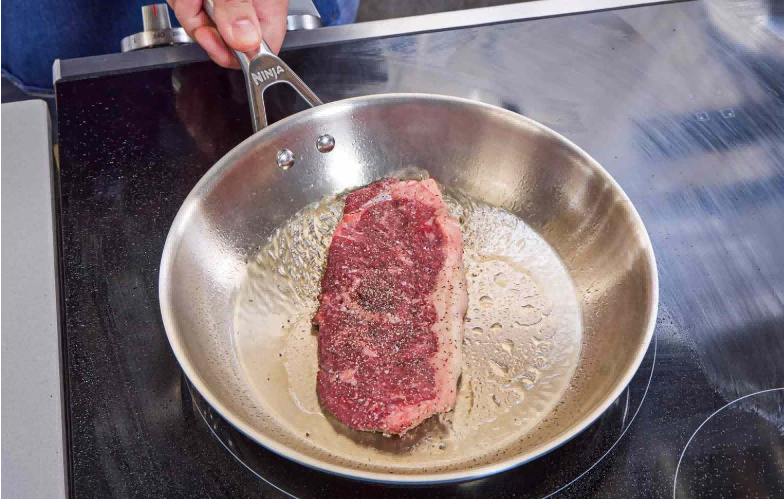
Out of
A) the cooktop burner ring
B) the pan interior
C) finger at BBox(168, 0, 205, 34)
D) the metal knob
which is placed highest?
finger at BBox(168, 0, 205, 34)

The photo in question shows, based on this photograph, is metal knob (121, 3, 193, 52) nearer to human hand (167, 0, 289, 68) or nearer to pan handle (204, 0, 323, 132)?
human hand (167, 0, 289, 68)

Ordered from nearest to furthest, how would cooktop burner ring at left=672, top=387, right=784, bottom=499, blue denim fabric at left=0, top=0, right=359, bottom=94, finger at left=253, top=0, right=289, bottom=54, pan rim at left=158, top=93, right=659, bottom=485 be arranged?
1. pan rim at left=158, top=93, right=659, bottom=485
2. cooktop burner ring at left=672, top=387, right=784, bottom=499
3. finger at left=253, top=0, right=289, bottom=54
4. blue denim fabric at left=0, top=0, right=359, bottom=94

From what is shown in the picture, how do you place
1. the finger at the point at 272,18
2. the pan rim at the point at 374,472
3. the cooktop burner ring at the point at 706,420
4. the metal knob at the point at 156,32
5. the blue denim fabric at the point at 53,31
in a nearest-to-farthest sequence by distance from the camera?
the pan rim at the point at 374,472, the cooktop burner ring at the point at 706,420, the finger at the point at 272,18, the metal knob at the point at 156,32, the blue denim fabric at the point at 53,31

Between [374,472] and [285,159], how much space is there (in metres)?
0.70

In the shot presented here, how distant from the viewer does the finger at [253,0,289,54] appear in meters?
1.39

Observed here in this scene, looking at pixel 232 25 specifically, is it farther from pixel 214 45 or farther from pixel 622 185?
pixel 622 185

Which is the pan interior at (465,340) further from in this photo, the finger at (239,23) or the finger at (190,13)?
the finger at (190,13)

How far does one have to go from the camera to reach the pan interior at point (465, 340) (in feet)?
3.44

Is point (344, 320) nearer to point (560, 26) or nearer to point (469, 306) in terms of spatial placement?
point (469, 306)

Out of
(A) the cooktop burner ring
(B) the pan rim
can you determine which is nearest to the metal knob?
(B) the pan rim

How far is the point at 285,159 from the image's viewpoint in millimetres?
1356

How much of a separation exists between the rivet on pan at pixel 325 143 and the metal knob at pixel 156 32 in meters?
0.47

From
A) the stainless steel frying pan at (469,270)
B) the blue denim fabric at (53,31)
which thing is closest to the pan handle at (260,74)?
the stainless steel frying pan at (469,270)

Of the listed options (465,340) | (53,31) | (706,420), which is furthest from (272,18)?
(706,420)
